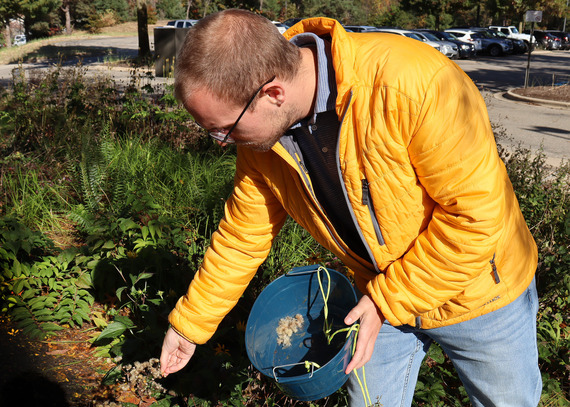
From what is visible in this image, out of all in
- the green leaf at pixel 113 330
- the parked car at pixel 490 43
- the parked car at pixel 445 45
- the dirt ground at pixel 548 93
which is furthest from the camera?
the parked car at pixel 490 43

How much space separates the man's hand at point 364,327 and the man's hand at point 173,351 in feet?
2.30

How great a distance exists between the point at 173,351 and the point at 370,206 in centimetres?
96

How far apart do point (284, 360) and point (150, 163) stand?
2773 mm

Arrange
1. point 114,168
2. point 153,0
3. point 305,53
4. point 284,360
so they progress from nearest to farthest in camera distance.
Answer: point 305,53 < point 284,360 < point 114,168 < point 153,0

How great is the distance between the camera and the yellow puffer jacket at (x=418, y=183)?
134cm

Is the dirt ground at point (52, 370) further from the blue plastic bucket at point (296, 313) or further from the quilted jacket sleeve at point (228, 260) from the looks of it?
the blue plastic bucket at point (296, 313)

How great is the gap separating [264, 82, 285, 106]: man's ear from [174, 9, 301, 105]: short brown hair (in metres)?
0.03

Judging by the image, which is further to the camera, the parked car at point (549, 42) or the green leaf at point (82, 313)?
the parked car at point (549, 42)

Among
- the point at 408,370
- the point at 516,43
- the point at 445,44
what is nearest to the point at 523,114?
the point at 408,370

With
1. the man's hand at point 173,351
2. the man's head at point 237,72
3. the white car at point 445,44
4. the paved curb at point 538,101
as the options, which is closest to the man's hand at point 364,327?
the man's head at point 237,72

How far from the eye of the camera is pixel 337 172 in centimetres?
155

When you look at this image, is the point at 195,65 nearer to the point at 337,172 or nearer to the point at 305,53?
the point at 305,53

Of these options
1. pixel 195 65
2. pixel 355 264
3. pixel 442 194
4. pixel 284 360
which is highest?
pixel 195 65

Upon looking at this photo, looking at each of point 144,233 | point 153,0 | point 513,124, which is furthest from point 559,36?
point 144,233
